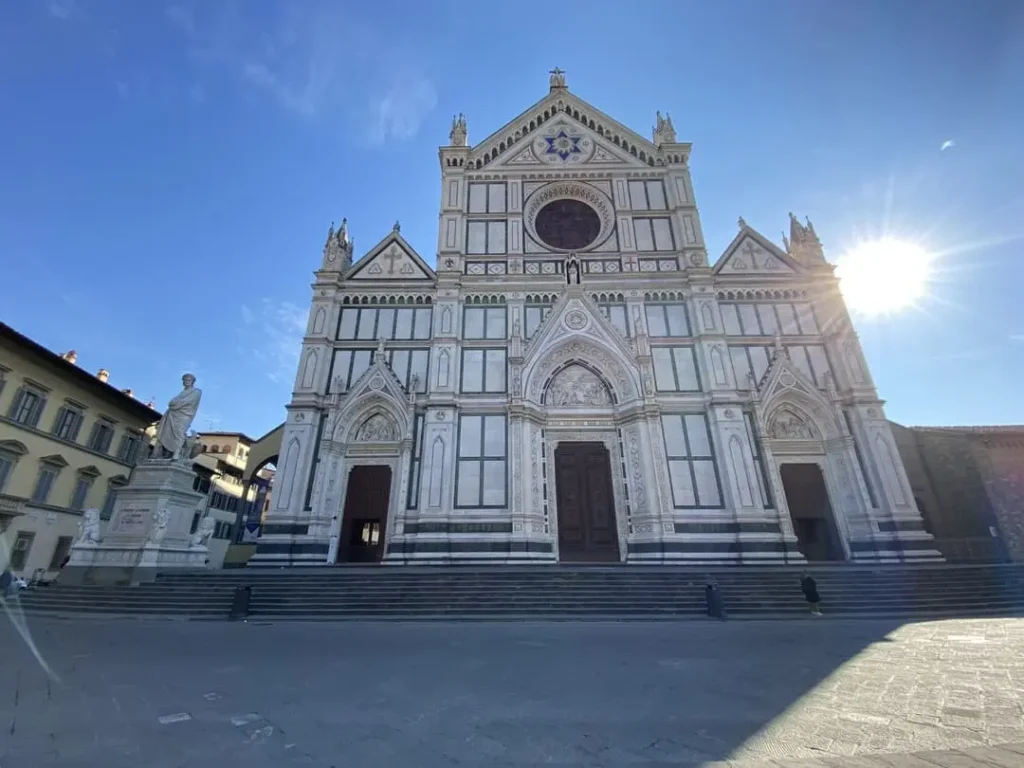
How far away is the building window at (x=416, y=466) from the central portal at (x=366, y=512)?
4.72 ft

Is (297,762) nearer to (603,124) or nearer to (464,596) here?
(464,596)

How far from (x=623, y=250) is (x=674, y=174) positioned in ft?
17.0

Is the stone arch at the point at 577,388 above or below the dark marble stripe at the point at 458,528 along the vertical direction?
above

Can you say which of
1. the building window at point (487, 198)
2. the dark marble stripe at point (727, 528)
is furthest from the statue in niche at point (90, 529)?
the building window at point (487, 198)

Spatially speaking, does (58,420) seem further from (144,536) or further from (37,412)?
(144,536)

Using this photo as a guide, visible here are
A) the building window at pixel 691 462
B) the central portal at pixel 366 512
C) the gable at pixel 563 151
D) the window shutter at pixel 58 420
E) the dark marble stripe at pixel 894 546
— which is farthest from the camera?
the gable at pixel 563 151

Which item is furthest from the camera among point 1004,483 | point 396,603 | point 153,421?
point 153,421

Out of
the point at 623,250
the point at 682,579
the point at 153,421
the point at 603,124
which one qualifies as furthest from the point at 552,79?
the point at 153,421

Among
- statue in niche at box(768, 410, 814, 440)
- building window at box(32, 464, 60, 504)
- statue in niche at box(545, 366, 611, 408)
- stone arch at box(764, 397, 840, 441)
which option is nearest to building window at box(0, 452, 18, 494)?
building window at box(32, 464, 60, 504)

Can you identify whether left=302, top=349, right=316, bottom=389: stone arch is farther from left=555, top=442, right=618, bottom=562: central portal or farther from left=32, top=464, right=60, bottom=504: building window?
left=32, top=464, right=60, bottom=504: building window

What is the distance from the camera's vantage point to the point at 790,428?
18.0 m

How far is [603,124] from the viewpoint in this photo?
78.7 feet

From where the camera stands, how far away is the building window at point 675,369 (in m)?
18.5

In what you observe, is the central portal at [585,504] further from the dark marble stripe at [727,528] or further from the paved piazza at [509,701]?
the paved piazza at [509,701]
